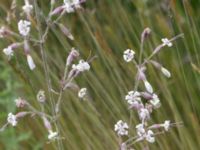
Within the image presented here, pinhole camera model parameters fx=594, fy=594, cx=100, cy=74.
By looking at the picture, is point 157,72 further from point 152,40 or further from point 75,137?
point 75,137

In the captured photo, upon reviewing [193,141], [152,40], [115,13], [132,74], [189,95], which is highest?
[115,13]

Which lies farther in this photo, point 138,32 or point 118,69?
point 138,32

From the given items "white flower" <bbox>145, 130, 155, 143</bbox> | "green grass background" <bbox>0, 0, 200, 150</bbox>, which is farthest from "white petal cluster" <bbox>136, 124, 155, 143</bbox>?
"green grass background" <bbox>0, 0, 200, 150</bbox>

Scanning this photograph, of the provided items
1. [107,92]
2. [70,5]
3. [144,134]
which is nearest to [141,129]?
[144,134]

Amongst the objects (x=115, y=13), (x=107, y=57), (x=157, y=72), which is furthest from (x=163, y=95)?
(x=115, y=13)

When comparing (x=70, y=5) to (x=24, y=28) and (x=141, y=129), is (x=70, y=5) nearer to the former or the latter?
(x=24, y=28)

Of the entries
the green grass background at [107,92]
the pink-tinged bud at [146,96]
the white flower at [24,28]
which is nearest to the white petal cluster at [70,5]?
the white flower at [24,28]

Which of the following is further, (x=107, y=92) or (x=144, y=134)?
(x=107, y=92)

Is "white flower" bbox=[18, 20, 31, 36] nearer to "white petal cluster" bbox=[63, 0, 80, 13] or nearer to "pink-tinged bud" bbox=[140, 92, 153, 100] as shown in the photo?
"white petal cluster" bbox=[63, 0, 80, 13]

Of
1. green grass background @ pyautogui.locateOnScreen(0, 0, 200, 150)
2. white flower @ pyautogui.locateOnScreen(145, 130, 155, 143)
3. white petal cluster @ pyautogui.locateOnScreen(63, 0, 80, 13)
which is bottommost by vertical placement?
white flower @ pyautogui.locateOnScreen(145, 130, 155, 143)

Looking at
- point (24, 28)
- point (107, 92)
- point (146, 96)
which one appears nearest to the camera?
point (24, 28)

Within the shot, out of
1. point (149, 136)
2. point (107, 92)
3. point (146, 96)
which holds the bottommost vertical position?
point (149, 136)
